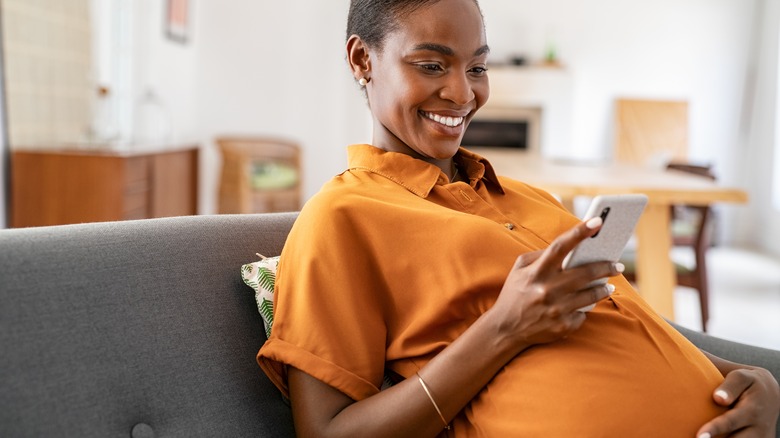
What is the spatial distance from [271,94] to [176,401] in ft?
21.2

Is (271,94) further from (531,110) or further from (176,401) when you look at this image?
(176,401)

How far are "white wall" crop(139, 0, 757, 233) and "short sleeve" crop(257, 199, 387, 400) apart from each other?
6.09 m

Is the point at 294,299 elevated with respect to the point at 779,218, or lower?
elevated

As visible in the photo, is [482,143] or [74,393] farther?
[482,143]

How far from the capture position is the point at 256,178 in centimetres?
627

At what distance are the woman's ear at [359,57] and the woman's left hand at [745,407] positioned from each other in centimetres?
70

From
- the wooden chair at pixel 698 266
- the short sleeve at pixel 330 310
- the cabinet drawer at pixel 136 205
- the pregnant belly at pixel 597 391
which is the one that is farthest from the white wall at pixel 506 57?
the pregnant belly at pixel 597 391

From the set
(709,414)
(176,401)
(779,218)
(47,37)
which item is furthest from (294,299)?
(779,218)

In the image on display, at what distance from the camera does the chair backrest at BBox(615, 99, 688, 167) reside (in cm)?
789

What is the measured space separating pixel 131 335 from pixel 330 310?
10.0 inches

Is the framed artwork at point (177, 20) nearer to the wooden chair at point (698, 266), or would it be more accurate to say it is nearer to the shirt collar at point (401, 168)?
the wooden chair at point (698, 266)

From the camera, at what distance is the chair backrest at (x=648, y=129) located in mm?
7895

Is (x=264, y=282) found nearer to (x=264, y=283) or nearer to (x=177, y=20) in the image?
(x=264, y=283)

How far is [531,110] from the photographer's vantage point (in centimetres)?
830
